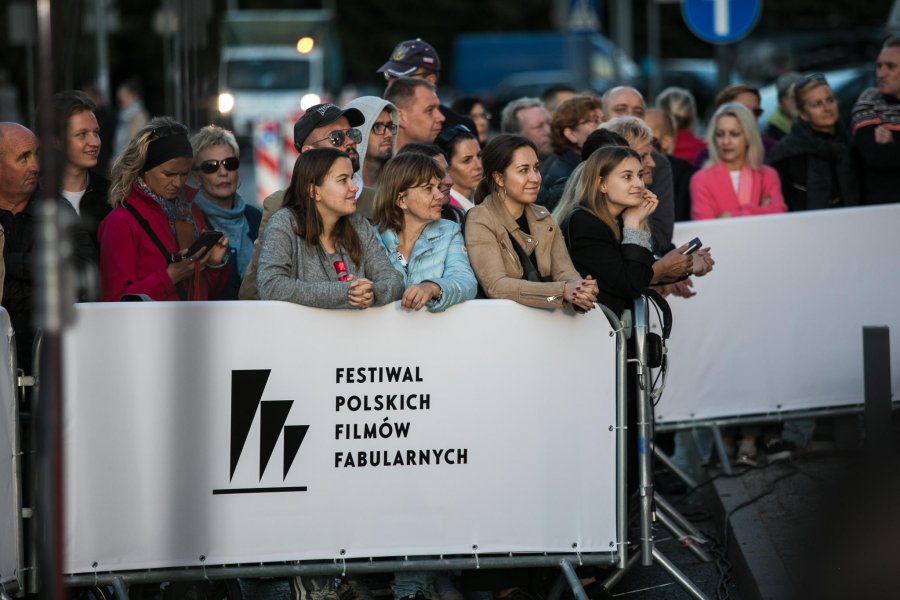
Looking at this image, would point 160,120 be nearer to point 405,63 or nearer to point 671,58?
point 405,63

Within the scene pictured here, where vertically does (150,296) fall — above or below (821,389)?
above

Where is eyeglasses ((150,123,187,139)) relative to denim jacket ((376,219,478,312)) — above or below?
above

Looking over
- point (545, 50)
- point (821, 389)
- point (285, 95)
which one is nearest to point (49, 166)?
point (821, 389)

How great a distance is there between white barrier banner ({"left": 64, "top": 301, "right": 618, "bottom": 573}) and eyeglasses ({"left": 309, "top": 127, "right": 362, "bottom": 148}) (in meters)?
1.56

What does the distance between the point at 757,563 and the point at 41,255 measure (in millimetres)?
4020

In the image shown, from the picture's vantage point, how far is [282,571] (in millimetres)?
5645

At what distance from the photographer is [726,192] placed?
30.1 ft

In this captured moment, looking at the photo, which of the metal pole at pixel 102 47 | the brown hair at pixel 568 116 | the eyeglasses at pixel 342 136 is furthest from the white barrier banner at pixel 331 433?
the metal pole at pixel 102 47

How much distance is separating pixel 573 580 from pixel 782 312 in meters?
3.21

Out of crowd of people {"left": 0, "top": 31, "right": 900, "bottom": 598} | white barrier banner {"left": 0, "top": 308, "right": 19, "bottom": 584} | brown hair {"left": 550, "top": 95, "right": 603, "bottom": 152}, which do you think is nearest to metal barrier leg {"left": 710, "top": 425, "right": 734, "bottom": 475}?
crowd of people {"left": 0, "top": 31, "right": 900, "bottom": 598}

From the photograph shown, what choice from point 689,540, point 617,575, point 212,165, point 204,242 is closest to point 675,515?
point 689,540

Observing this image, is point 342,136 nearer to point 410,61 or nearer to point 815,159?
point 410,61

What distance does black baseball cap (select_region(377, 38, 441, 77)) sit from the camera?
865 cm

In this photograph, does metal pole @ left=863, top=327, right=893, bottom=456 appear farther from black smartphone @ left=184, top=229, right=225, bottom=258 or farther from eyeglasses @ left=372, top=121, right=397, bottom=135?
black smartphone @ left=184, top=229, right=225, bottom=258
